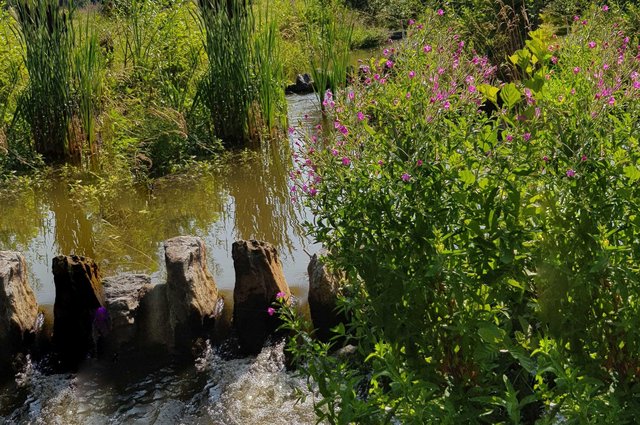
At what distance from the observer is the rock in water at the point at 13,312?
505cm

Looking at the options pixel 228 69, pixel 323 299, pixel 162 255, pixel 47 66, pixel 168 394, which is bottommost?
pixel 168 394

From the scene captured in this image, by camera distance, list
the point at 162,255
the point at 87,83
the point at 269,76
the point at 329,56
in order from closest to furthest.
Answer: the point at 162,255 < the point at 87,83 < the point at 269,76 < the point at 329,56

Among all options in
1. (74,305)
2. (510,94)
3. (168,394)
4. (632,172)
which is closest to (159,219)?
(74,305)

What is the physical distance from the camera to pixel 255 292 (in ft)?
16.6

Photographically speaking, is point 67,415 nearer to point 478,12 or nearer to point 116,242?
point 116,242

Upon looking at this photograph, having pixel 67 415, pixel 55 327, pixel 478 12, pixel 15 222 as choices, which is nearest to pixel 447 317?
pixel 67 415

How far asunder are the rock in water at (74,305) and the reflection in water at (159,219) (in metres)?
0.67

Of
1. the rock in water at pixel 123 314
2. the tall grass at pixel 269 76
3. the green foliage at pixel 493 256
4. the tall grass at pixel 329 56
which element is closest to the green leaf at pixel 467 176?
the green foliage at pixel 493 256

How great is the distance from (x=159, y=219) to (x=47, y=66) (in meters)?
2.31

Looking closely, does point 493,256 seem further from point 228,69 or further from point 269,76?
point 269,76

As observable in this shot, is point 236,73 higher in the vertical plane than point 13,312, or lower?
higher

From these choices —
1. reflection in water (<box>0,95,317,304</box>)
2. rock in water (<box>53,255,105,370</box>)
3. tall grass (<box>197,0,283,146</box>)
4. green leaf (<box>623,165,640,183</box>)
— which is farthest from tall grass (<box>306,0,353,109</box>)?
green leaf (<box>623,165,640,183</box>)

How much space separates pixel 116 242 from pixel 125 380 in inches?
81.1

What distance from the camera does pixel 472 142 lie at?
322cm
